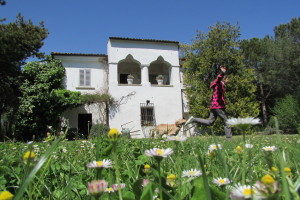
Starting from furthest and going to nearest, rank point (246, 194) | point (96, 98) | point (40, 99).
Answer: point (96, 98) < point (40, 99) < point (246, 194)

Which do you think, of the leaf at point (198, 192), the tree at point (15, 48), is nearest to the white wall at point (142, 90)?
the tree at point (15, 48)

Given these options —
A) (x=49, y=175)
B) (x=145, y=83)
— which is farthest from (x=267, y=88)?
(x=49, y=175)

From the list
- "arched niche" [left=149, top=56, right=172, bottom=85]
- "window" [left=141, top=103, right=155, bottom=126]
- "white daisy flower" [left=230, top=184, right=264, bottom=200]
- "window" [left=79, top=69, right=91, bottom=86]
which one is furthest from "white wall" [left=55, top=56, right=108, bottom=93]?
"white daisy flower" [left=230, top=184, right=264, bottom=200]

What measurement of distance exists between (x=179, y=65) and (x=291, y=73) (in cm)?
960

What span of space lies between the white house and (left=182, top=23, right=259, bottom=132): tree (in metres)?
0.97

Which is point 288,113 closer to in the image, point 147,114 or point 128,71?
point 147,114

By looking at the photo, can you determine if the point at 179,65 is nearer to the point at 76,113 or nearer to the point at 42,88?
the point at 76,113

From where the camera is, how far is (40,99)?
1334cm

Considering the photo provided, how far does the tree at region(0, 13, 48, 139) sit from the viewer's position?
38.7ft

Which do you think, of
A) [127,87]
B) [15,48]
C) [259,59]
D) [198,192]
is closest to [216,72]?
[127,87]

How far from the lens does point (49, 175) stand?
131cm

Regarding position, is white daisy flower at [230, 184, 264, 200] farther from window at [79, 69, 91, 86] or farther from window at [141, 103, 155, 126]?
window at [79, 69, 91, 86]

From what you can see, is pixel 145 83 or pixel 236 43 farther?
pixel 236 43

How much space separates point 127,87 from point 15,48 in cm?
652
